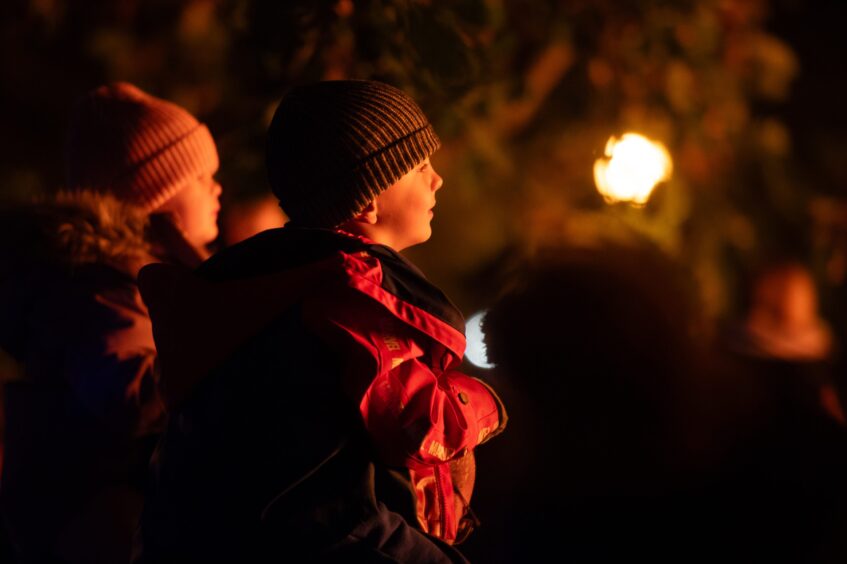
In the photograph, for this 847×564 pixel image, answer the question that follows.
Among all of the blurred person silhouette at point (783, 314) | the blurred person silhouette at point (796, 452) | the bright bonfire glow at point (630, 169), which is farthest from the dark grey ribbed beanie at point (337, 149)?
the blurred person silhouette at point (783, 314)

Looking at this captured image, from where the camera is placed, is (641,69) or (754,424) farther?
(641,69)

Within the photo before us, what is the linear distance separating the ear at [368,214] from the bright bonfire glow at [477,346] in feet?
0.97

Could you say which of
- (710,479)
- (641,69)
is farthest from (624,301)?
(641,69)

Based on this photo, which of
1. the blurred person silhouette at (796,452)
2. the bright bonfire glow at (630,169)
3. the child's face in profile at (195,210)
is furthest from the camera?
the bright bonfire glow at (630,169)

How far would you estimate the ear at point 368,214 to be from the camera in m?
1.98

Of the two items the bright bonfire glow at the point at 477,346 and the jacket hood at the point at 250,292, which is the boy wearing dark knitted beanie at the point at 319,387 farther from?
the bright bonfire glow at the point at 477,346

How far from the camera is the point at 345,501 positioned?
1.70 metres

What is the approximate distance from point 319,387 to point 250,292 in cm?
22

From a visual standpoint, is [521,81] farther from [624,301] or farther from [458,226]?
[624,301]

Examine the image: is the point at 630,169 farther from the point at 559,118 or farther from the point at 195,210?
the point at 195,210

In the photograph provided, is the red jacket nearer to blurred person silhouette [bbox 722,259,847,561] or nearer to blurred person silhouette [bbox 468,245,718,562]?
blurred person silhouette [bbox 468,245,718,562]

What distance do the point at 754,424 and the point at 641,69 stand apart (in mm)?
3507

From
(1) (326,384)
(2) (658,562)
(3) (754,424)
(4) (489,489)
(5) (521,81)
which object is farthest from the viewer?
(5) (521,81)

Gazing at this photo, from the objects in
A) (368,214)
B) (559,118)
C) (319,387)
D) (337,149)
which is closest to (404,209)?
(368,214)
